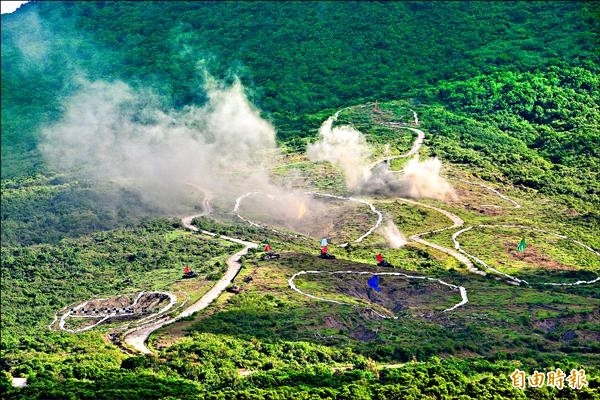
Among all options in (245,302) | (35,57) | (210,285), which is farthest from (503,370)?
(35,57)

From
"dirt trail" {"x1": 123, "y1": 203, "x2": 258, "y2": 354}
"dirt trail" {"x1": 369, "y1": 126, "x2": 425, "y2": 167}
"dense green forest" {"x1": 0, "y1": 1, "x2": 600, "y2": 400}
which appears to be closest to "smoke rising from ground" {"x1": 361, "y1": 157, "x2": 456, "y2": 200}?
"dirt trail" {"x1": 369, "y1": 126, "x2": 425, "y2": 167}

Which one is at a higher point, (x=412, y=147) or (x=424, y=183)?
(x=412, y=147)

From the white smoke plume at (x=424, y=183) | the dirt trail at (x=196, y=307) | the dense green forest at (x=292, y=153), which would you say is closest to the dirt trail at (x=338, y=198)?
the dense green forest at (x=292, y=153)

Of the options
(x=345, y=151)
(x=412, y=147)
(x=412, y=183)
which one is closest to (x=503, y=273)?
(x=412, y=183)

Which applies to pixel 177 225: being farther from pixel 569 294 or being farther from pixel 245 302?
pixel 569 294

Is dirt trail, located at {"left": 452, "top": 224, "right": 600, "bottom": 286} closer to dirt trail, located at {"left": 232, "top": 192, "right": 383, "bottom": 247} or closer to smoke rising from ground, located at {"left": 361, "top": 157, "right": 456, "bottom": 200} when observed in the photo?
dirt trail, located at {"left": 232, "top": 192, "right": 383, "bottom": 247}

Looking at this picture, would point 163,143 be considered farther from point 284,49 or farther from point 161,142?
point 284,49
